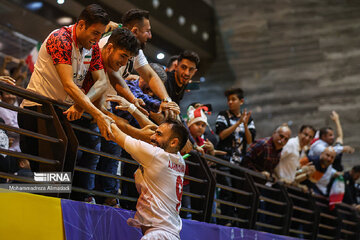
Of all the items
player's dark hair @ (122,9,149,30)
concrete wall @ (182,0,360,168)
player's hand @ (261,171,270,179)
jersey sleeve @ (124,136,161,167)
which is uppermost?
concrete wall @ (182,0,360,168)

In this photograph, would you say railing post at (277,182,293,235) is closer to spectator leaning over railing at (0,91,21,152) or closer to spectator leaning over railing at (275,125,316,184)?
spectator leaning over railing at (275,125,316,184)

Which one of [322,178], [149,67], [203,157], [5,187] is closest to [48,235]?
[5,187]

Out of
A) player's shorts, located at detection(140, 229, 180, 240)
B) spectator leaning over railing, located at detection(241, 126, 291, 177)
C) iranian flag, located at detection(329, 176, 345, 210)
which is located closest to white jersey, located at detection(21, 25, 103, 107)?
player's shorts, located at detection(140, 229, 180, 240)

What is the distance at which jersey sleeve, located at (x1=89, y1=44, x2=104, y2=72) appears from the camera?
3.60 metres

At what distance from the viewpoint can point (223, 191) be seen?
5.84m

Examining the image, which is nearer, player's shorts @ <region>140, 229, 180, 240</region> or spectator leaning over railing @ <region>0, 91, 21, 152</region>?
player's shorts @ <region>140, 229, 180, 240</region>

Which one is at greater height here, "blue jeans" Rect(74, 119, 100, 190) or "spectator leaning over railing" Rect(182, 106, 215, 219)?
"spectator leaning over railing" Rect(182, 106, 215, 219)

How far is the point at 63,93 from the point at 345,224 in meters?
6.03

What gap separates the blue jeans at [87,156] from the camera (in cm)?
363

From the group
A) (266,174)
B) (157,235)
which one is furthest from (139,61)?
(266,174)

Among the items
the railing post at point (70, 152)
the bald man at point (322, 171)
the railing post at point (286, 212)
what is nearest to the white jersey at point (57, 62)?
the railing post at point (70, 152)

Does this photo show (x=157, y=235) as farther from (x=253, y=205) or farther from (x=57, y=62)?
(x=253, y=205)

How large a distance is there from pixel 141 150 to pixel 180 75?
5.37 feet

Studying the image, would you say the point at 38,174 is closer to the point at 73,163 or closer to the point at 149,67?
the point at 73,163
